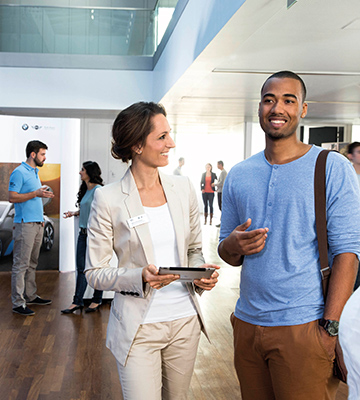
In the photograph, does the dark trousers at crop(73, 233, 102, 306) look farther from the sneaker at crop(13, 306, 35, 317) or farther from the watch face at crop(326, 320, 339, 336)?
the watch face at crop(326, 320, 339, 336)

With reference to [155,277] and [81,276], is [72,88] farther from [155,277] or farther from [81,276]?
[155,277]

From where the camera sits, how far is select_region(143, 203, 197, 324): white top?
7.23 feet

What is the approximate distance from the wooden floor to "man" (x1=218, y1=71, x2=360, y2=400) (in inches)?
81.9

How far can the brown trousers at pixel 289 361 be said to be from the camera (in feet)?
6.05

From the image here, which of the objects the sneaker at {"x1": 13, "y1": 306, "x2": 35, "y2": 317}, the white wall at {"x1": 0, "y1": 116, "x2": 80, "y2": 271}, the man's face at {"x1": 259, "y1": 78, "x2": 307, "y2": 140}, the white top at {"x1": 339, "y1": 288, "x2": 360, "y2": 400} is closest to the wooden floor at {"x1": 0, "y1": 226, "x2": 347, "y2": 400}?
the sneaker at {"x1": 13, "y1": 306, "x2": 35, "y2": 317}

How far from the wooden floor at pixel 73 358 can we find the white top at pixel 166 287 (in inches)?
Answer: 74.3

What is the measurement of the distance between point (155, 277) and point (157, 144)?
0.59 metres

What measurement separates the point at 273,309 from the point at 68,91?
25.9 ft

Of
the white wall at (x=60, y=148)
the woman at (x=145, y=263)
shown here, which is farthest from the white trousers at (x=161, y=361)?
the white wall at (x=60, y=148)

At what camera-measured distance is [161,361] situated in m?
2.26

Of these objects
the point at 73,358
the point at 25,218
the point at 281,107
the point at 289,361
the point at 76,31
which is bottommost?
the point at 73,358

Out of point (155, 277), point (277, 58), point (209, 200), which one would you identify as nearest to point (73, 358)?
point (155, 277)

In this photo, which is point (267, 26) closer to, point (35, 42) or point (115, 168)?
point (115, 168)

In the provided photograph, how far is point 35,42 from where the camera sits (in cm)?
928
